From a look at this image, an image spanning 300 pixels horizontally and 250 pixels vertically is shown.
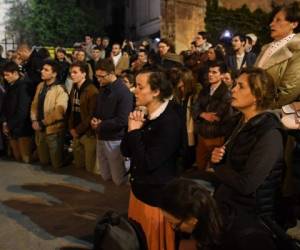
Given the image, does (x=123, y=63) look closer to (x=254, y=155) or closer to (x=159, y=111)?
(x=159, y=111)

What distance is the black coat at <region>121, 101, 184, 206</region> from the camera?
12.3ft

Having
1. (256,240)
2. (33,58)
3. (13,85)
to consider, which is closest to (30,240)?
(256,240)

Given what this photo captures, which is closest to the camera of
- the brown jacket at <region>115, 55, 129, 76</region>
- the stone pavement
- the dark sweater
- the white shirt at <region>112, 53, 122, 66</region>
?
the stone pavement

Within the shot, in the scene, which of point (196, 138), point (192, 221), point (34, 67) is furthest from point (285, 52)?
point (34, 67)

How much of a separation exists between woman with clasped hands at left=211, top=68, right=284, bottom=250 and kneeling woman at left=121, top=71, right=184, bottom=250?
0.45 metres

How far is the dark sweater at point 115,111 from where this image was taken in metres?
6.55

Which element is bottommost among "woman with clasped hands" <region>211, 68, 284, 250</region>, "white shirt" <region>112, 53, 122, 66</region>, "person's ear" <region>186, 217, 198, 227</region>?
"person's ear" <region>186, 217, 198, 227</region>

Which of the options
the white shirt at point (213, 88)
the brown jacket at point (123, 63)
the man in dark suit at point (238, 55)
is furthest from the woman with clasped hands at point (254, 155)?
the brown jacket at point (123, 63)

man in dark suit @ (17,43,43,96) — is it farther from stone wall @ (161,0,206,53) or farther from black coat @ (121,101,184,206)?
stone wall @ (161,0,206,53)

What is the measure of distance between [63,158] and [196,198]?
5.99m

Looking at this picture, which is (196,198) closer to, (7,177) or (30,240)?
(30,240)

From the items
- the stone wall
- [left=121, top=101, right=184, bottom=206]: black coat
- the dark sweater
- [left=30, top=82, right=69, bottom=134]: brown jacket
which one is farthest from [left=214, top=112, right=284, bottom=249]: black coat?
the stone wall

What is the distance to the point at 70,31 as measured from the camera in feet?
70.1

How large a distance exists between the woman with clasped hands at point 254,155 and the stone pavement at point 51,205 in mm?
2124
